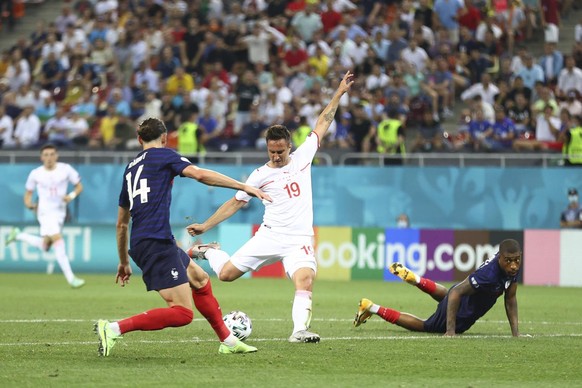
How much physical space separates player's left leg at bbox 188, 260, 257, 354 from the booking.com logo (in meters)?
12.7

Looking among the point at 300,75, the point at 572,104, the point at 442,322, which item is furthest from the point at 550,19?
the point at 442,322

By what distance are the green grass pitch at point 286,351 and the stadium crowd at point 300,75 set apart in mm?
7604

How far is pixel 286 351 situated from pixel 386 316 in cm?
240

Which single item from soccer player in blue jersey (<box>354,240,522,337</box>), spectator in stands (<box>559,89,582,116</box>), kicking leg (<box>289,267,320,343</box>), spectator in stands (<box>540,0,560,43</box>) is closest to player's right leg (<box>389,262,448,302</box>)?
soccer player in blue jersey (<box>354,240,522,337</box>)

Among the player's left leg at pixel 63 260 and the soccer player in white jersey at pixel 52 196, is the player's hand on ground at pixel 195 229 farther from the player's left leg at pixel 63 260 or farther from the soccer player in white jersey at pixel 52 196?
the soccer player in white jersey at pixel 52 196

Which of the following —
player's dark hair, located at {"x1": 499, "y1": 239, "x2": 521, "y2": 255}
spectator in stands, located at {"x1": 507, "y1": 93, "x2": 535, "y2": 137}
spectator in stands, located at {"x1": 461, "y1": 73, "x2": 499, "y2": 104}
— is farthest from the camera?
spectator in stands, located at {"x1": 461, "y1": 73, "x2": 499, "y2": 104}

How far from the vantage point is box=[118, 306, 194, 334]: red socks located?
10203 mm

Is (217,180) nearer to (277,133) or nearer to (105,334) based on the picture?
(105,334)

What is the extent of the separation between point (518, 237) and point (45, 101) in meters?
12.7

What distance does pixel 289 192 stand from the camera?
12.5 meters

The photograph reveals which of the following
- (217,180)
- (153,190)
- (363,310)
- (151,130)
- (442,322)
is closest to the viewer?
(217,180)

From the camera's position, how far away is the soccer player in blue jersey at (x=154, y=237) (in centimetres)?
1023

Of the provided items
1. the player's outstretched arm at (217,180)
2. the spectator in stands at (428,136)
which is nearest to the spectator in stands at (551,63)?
the spectator in stands at (428,136)

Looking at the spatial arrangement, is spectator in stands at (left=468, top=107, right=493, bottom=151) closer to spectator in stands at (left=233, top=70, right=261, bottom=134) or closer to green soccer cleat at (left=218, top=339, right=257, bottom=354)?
spectator in stands at (left=233, top=70, right=261, bottom=134)
